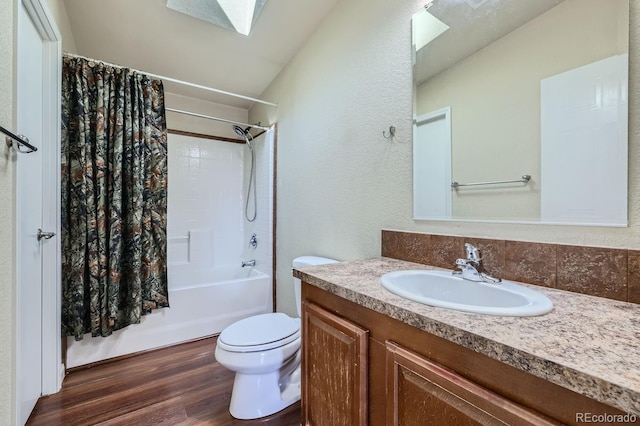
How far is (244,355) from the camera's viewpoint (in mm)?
1326

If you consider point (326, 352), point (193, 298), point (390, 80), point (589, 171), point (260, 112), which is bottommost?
point (193, 298)

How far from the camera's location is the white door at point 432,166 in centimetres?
120

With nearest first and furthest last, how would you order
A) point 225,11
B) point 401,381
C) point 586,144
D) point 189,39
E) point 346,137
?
A: point 401,381
point 586,144
point 346,137
point 225,11
point 189,39

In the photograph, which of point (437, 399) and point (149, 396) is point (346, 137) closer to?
point (437, 399)

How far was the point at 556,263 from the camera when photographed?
0.85 meters

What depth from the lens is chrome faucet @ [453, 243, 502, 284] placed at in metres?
0.95

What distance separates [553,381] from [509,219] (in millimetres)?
677

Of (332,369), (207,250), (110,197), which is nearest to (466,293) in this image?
(332,369)

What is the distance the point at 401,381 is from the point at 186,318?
2.01 meters

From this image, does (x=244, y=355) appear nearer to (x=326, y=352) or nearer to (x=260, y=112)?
(x=326, y=352)

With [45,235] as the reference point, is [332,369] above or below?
below

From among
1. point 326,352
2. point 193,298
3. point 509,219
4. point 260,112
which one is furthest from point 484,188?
point 260,112

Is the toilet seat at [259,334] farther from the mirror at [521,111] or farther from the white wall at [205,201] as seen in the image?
the white wall at [205,201]

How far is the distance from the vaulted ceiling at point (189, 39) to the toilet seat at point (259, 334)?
1.95m
